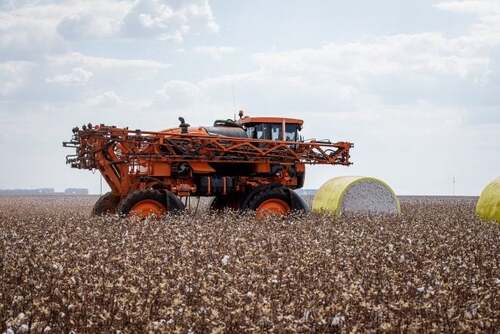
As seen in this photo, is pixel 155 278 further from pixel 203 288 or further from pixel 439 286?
pixel 439 286

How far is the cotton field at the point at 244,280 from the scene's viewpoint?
6465 mm

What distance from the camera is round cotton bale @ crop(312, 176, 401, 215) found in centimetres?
1850

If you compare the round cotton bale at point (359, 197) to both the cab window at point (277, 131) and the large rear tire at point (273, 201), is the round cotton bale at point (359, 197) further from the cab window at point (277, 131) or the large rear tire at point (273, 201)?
the cab window at point (277, 131)

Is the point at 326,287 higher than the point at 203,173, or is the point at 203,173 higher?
the point at 203,173

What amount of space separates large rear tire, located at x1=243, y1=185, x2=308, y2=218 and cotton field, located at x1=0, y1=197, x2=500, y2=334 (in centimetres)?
289

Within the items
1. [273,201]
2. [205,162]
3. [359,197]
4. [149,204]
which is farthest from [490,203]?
[149,204]

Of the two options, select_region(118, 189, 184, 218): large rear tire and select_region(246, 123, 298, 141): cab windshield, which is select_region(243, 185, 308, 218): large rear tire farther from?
select_region(118, 189, 184, 218): large rear tire

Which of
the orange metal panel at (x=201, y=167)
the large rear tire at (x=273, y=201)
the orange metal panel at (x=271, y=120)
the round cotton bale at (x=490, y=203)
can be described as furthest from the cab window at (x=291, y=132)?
Result: the round cotton bale at (x=490, y=203)

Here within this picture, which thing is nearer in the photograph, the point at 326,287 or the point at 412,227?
the point at 326,287

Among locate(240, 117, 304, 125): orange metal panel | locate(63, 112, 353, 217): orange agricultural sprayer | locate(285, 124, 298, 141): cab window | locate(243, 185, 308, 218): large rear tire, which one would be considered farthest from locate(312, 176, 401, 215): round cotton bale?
locate(240, 117, 304, 125): orange metal panel

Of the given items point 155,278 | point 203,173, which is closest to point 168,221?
point 203,173

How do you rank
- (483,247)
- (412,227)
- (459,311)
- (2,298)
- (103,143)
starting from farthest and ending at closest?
(103,143), (412,227), (483,247), (2,298), (459,311)

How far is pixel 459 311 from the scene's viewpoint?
6.94 metres

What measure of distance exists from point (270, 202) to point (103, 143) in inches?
170
